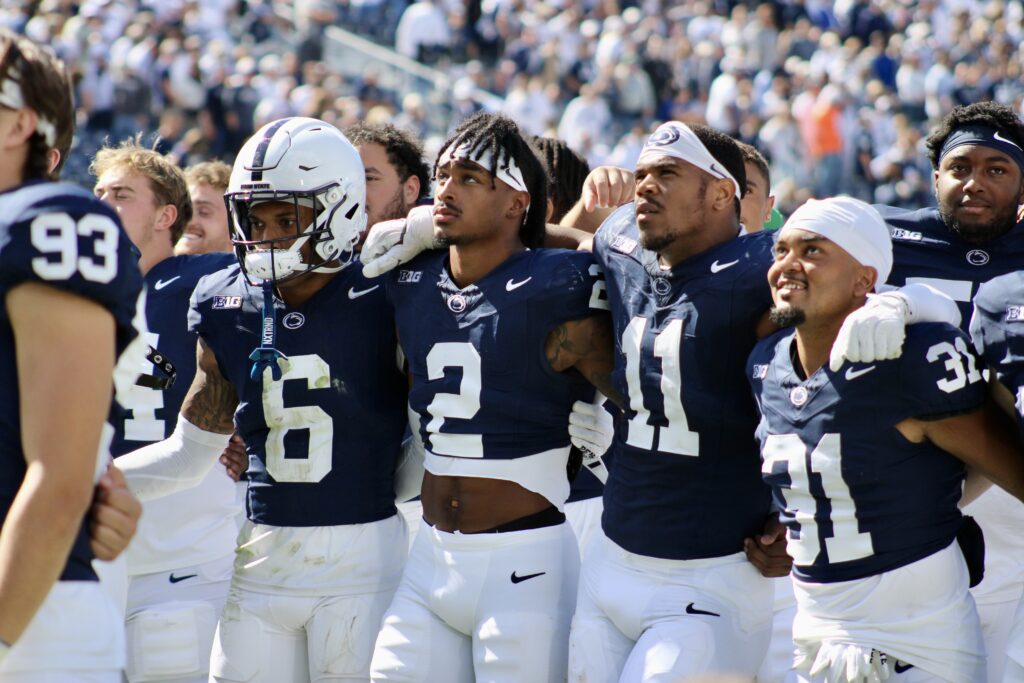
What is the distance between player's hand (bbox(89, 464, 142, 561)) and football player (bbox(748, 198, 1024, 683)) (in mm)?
1704

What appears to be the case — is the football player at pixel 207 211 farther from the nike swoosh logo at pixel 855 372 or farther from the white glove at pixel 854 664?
the white glove at pixel 854 664

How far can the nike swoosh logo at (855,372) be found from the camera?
3.27 m

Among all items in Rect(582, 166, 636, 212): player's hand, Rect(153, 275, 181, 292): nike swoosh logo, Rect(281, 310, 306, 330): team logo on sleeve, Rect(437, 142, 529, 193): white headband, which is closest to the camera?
Rect(437, 142, 529, 193): white headband

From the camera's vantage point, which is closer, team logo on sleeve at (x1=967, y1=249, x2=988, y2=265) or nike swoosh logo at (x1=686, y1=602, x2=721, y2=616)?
nike swoosh logo at (x1=686, y1=602, x2=721, y2=616)

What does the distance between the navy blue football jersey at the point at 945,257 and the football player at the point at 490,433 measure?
3.98 feet

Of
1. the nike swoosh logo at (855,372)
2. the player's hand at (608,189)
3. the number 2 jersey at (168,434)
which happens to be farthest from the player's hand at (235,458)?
the nike swoosh logo at (855,372)

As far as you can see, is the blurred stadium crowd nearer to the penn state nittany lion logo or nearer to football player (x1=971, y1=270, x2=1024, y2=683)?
the penn state nittany lion logo

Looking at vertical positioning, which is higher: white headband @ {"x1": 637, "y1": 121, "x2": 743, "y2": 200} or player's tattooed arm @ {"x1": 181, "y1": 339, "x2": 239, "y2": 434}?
white headband @ {"x1": 637, "y1": 121, "x2": 743, "y2": 200}

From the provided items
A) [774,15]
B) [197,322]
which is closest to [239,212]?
[197,322]

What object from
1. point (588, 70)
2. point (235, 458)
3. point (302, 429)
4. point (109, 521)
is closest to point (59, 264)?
point (109, 521)

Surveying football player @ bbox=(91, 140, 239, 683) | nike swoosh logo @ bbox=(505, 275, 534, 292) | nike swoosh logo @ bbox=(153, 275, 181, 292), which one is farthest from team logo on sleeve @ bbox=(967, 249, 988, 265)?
nike swoosh logo @ bbox=(153, 275, 181, 292)

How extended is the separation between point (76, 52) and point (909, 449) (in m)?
14.7

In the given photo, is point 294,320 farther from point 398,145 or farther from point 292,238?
point 398,145

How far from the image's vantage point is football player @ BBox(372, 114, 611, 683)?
3.82 meters
